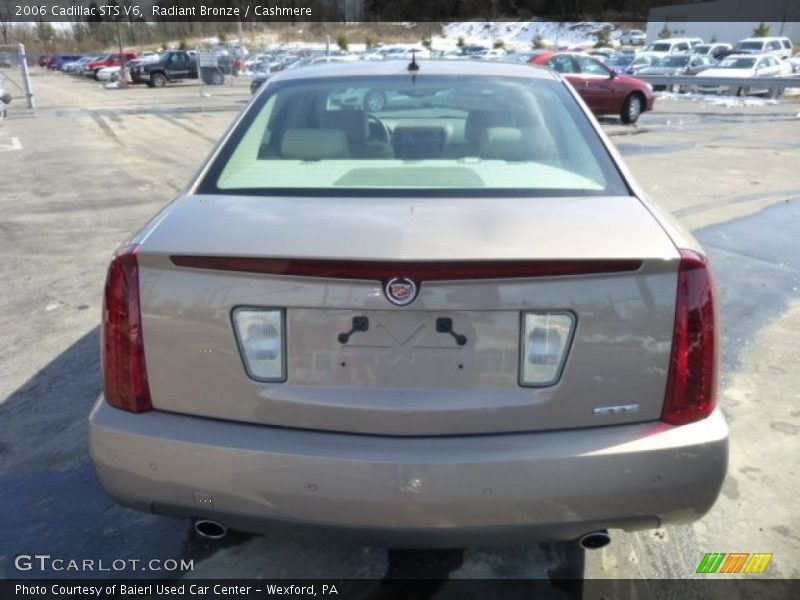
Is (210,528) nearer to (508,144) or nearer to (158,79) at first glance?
(508,144)

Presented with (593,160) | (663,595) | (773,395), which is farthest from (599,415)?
(773,395)

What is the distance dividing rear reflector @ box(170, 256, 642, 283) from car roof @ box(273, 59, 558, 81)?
5.44 feet

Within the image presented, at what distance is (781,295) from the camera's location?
5.18 m

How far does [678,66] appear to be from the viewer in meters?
29.0

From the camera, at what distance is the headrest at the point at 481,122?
295cm

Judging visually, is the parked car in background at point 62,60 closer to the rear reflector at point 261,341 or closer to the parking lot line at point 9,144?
the parking lot line at point 9,144

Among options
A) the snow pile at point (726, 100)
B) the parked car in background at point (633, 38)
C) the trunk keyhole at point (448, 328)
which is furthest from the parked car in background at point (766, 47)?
the trunk keyhole at point (448, 328)

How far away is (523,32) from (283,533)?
94816 mm

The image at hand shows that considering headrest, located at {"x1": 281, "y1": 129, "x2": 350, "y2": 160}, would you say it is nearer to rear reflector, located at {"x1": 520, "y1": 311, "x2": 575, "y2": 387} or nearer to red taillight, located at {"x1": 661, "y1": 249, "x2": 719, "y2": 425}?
rear reflector, located at {"x1": 520, "y1": 311, "x2": 575, "y2": 387}

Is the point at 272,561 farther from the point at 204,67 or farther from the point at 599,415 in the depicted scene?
the point at 204,67

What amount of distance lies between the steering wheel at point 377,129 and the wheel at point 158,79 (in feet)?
118

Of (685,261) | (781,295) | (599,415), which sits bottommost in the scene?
(781,295)

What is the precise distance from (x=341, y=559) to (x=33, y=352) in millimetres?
2705

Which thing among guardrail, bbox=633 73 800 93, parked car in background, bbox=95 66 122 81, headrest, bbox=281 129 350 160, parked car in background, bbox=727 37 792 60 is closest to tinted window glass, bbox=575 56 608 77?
guardrail, bbox=633 73 800 93
